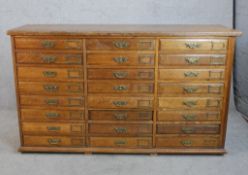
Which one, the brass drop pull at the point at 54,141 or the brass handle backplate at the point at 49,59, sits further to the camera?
the brass drop pull at the point at 54,141

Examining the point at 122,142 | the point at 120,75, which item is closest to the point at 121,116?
the point at 122,142

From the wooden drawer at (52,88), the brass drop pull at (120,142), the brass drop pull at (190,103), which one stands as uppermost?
the wooden drawer at (52,88)

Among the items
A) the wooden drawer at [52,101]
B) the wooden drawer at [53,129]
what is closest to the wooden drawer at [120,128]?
the wooden drawer at [53,129]

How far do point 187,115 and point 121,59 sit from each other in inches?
26.7

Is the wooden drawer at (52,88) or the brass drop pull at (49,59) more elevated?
the brass drop pull at (49,59)

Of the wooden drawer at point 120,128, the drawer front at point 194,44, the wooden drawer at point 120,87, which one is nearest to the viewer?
the drawer front at point 194,44

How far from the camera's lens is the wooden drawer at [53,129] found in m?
2.61

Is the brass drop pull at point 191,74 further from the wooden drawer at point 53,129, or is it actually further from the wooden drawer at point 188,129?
the wooden drawer at point 53,129

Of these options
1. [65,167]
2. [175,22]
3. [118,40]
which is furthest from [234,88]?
[65,167]

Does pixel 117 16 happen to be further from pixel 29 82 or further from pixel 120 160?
Result: pixel 120 160

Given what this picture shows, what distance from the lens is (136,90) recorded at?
8.21 ft

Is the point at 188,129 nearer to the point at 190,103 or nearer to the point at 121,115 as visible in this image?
the point at 190,103

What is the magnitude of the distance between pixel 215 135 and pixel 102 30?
121 centimetres

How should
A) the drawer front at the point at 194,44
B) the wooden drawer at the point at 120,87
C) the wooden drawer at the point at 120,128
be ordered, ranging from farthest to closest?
1. the wooden drawer at the point at 120,128
2. the wooden drawer at the point at 120,87
3. the drawer front at the point at 194,44
